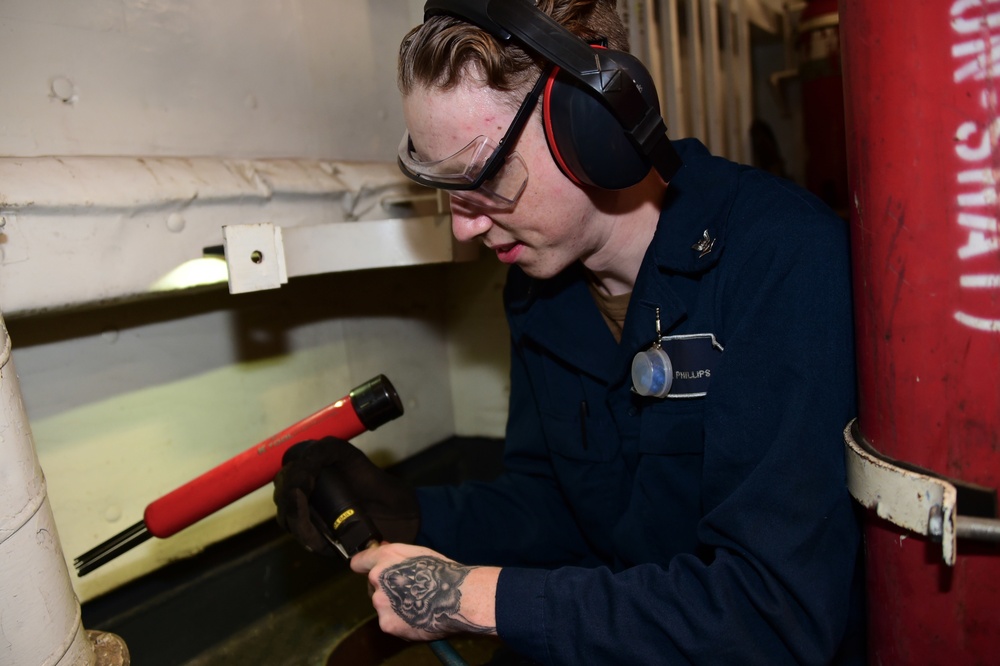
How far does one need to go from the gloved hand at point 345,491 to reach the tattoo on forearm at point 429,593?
0.67 feet

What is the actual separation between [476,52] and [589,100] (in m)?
0.17

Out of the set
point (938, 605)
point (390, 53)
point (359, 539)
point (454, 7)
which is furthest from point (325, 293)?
point (938, 605)

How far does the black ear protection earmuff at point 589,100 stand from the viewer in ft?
2.79

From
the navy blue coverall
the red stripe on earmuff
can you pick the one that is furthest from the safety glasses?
the navy blue coverall

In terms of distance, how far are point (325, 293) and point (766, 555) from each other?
1.10m

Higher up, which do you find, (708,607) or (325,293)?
(325,293)

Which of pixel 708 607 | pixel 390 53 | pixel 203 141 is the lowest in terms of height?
pixel 708 607

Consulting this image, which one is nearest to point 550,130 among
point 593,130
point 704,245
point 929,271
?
point 593,130

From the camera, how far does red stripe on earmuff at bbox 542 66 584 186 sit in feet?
2.94

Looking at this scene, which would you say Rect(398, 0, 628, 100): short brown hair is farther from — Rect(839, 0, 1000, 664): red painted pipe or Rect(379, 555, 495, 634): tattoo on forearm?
Rect(379, 555, 495, 634): tattoo on forearm

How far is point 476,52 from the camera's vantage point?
3.05 feet

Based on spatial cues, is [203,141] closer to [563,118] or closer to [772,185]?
[563,118]

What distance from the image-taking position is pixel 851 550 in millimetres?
859

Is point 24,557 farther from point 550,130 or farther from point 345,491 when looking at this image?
point 550,130
